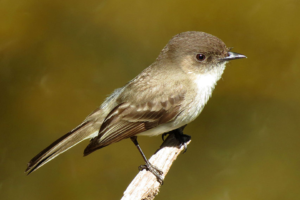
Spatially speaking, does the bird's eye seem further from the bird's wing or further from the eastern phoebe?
the bird's wing

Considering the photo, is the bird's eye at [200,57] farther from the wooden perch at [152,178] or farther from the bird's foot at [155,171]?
the bird's foot at [155,171]

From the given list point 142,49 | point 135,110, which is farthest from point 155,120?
point 142,49

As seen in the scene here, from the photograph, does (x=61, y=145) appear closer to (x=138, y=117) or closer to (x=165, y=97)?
(x=138, y=117)

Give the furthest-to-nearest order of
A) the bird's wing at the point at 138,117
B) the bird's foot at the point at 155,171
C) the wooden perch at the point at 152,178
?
the bird's wing at the point at 138,117
the bird's foot at the point at 155,171
the wooden perch at the point at 152,178

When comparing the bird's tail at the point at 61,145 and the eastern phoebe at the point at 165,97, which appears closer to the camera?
the bird's tail at the point at 61,145

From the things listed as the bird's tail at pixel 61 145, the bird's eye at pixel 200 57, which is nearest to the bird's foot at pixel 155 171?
the bird's tail at pixel 61 145

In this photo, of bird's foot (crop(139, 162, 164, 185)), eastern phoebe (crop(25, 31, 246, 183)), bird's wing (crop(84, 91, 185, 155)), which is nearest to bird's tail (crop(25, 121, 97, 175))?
eastern phoebe (crop(25, 31, 246, 183))

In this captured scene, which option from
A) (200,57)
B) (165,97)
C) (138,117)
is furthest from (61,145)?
(200,57)
